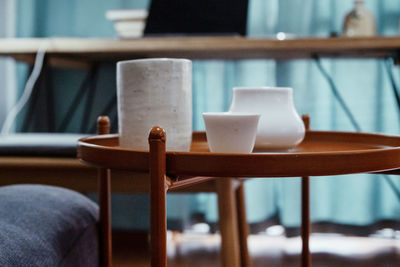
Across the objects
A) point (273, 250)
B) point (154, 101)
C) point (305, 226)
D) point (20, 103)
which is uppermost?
point (154, 101)

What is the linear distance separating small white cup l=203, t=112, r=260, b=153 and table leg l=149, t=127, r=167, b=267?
0.11 metres

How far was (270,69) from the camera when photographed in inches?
81.9

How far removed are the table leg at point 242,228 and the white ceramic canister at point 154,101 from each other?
0.77 m

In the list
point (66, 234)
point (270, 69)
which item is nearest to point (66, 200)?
point (66, 234)

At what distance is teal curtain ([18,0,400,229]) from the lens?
200 cm

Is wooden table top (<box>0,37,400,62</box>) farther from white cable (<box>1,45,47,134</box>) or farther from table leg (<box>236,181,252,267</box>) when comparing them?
table leg (<box>236,181,252,267</box>)

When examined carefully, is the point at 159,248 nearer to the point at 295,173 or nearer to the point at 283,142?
the point at 295,173

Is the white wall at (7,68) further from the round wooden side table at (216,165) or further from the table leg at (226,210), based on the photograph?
the round wooden side table at (216,165)

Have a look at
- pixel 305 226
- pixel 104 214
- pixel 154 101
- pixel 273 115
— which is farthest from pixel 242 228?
pixel 154 101

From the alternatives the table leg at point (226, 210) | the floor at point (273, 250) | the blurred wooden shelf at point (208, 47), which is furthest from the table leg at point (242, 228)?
the blurred wooden shelf at point (208, 47)

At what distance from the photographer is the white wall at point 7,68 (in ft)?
7.27

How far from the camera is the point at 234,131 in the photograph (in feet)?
2.20

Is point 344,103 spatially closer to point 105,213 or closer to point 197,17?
point 197,17

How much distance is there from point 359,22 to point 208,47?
0.55 metres
